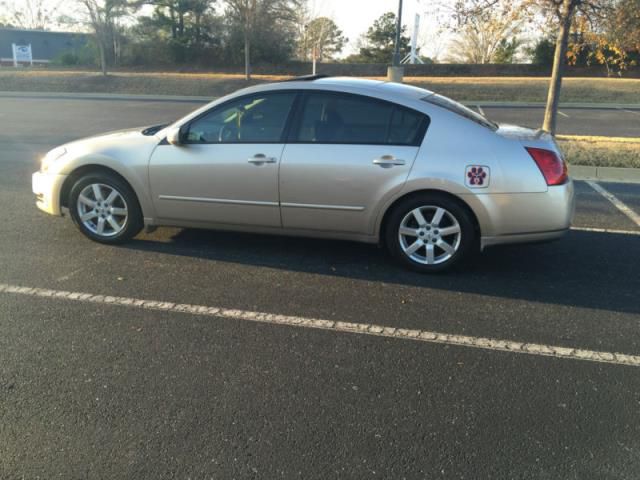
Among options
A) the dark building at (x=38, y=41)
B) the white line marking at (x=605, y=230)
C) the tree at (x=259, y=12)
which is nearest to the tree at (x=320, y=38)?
the tree at (x=259, y=12)

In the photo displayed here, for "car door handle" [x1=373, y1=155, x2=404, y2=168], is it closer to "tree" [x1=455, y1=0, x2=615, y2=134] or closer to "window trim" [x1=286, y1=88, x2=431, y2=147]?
"window trim" [x1=286, y1=88, x2=431, y2=147]

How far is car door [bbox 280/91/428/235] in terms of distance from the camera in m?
4.69

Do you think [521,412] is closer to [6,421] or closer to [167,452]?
[167,452]

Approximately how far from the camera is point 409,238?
15.9 feet

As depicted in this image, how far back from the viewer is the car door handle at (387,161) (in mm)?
4656

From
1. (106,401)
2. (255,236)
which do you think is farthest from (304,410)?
(255,236)

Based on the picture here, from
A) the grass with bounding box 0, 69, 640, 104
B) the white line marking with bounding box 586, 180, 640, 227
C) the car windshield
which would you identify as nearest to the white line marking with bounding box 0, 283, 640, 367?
the car windshield

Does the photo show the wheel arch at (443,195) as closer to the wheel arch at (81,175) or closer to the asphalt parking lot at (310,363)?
the asphalt parking lot at (310,363)

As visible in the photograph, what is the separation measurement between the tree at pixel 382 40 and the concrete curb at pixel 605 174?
37340 mm

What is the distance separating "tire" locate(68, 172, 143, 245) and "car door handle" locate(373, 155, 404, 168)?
230cm

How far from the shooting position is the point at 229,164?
4.98 meters

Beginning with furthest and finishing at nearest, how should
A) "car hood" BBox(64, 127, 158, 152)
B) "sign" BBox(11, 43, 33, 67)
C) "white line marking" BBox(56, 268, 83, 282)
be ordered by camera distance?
"sign" BBox(11, 43, 33, 67) → "car hood" BBox(64, 127, 158, 152) → "white line marking" BBox(56, 268, 83, 282)

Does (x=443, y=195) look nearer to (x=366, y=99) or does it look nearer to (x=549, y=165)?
(x=549, y=165)

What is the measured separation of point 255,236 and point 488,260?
2306 millimetres
